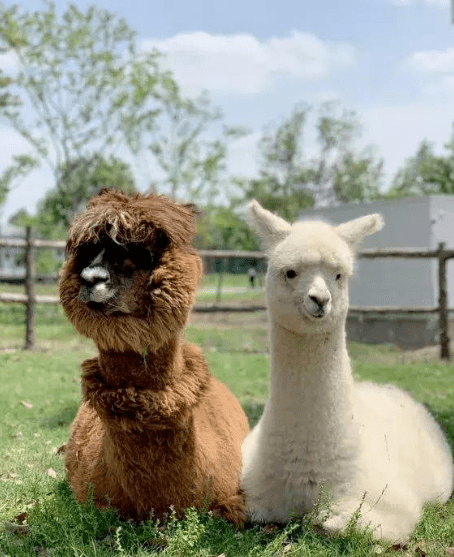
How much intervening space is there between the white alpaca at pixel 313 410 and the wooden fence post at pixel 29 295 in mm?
9485

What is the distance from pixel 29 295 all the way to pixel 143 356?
1011 centimetres

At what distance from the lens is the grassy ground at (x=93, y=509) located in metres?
3.14

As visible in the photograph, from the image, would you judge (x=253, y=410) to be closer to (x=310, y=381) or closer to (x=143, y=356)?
(x=310, y=381)

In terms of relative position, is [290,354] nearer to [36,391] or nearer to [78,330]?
[78,330]

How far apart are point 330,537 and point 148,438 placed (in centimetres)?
104

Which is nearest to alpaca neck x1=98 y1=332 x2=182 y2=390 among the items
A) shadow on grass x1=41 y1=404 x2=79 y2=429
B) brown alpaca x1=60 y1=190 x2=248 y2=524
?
brown alpaca x1=60 y1=190 x2=248 y2=524

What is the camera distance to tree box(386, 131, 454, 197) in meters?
39.5

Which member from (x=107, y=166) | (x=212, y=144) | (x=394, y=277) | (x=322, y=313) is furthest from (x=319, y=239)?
(x=212, y=144)

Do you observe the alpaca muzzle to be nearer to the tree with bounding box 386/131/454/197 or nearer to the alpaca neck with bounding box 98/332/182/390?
the alpaca neck with bounding box 98/332/182/390

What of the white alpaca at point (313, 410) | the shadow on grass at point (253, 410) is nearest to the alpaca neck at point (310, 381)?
the white alpaca at point (313, 410)

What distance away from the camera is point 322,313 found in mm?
3059

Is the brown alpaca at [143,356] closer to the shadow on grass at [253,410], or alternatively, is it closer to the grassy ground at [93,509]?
the grassy ground at [93,509]

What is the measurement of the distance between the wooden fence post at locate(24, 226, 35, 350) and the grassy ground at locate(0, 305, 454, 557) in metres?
1.67

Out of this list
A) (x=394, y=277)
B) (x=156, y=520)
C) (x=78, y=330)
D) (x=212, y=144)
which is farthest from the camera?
(x=212, y=144)
